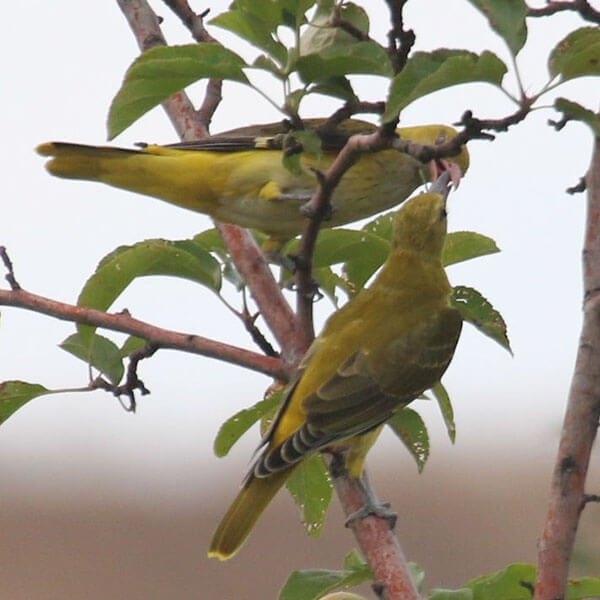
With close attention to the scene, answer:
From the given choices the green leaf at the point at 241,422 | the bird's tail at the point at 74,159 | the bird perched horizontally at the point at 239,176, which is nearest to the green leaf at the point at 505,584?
the green leaf at the point at 241,422

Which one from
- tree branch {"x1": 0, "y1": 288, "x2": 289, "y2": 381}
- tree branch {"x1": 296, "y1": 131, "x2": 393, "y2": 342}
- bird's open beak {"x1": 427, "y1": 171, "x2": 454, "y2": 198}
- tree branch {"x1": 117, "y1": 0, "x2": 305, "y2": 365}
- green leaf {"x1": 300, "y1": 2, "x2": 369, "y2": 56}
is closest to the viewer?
tree branch {"x1": 296, "y1": 131, "x2": 393, "y2": 342}

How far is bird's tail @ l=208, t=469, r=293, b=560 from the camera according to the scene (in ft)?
9.78

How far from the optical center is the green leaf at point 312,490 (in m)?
2.86

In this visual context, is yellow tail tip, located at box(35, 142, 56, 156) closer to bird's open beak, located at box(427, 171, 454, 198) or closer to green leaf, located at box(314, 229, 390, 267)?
bird's open beak, located at box(427, 171, 454, 198)

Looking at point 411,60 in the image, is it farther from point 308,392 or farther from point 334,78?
point 308,392

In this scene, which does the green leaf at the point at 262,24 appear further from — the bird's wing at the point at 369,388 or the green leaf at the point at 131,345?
the bird's wing at the point at 369,388

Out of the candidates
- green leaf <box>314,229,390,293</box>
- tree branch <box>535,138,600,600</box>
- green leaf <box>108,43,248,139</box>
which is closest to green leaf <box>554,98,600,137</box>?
tree branch <box>535,138,600,600</box>

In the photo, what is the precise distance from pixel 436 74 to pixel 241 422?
0.97m

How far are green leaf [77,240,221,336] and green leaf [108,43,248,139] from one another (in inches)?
18.8

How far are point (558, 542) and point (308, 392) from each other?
4.18 ft

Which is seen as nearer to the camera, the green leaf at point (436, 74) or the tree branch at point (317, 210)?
the green leaf at point (436, 74)

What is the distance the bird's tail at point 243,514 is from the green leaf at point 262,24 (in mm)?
947

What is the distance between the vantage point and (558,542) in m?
2.08

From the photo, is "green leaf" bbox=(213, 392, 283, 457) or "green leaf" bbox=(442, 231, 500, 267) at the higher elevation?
"green leaf" bbox=(442, 231, 500, 267)
